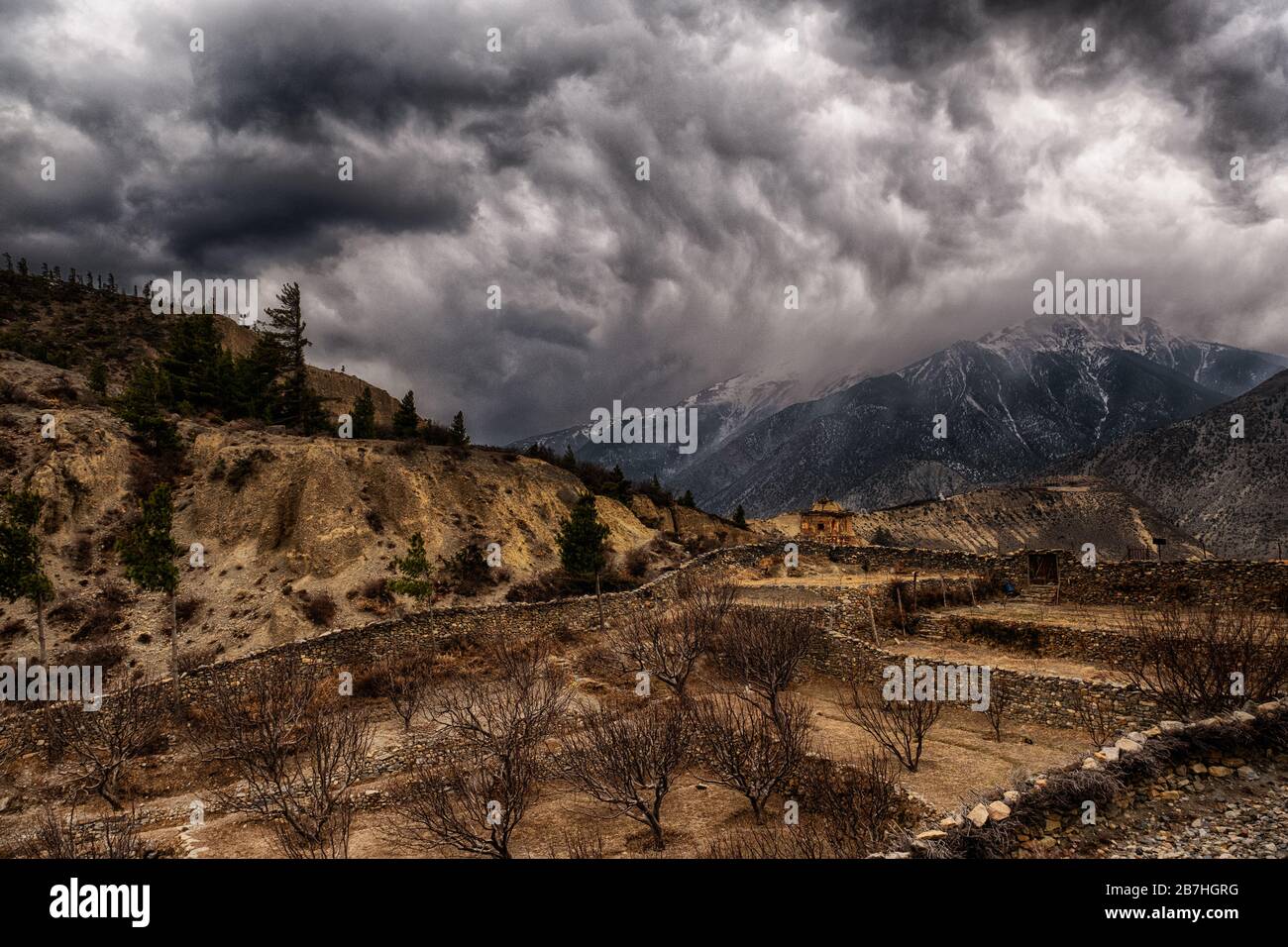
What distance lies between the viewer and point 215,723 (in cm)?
1964

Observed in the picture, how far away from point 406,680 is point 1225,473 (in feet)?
580

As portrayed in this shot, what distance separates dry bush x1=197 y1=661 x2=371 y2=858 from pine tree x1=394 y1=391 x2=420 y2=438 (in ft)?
149

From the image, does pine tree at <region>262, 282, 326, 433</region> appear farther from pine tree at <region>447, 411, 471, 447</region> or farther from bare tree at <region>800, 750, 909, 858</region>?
bare tree at <region>800, 750, 909, 858</region>

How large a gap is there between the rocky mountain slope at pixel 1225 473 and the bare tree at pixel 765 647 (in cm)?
11966

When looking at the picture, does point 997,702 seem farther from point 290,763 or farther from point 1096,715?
point 290,763

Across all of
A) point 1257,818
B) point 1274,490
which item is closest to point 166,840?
point 1257,818

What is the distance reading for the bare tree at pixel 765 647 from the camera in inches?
794

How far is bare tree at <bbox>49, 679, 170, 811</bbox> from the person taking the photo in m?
17.7

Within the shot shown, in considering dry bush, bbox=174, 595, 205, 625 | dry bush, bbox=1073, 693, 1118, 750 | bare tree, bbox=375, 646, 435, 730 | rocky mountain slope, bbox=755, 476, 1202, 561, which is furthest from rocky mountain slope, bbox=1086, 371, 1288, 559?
dry bush, bbox=174, 595, 205, 625

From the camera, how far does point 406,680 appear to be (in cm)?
2497

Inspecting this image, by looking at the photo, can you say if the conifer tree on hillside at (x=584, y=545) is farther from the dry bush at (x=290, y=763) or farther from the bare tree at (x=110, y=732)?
the bare tree at (x=110, y=732)

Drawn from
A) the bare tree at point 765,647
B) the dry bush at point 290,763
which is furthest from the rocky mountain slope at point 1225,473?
the dry bush at point 290,763
